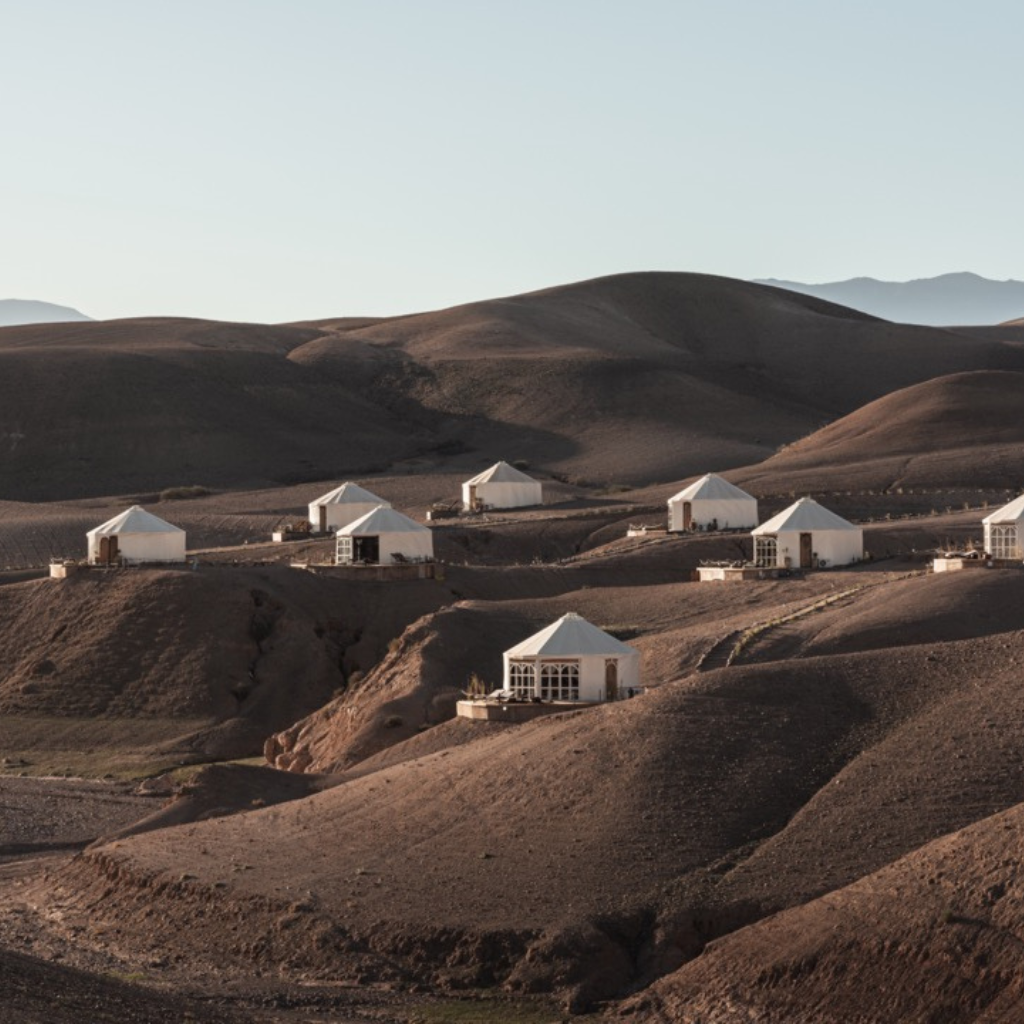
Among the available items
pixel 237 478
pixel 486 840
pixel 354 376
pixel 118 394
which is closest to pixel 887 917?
pixel 486 840

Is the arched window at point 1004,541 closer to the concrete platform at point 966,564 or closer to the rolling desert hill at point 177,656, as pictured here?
the concrete platform at point 966,564

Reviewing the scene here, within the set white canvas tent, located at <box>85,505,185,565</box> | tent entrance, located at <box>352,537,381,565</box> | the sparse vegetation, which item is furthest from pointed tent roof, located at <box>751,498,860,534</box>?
the sparse vegetation

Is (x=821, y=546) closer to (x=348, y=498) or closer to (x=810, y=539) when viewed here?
(x=810, y=539)

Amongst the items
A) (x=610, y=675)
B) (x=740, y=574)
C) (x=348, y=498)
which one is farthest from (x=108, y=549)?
(x=610, y=675)

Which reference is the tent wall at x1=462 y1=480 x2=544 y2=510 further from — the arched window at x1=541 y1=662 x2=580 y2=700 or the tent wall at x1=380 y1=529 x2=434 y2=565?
the arched window at x1=541 y1=662 x2=580 y2=700

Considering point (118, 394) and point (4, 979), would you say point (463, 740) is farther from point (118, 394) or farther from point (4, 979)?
point (118, 394)

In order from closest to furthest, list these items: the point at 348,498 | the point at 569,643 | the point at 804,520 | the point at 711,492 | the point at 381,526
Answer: the point at 569,643
the point at 804,520
the point at 381,526
the point at 711,492
the point at 348,498

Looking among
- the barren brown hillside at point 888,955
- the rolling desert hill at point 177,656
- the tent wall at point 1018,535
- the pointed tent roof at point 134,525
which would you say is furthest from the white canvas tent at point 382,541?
the barren brown hillside at point 888,955
